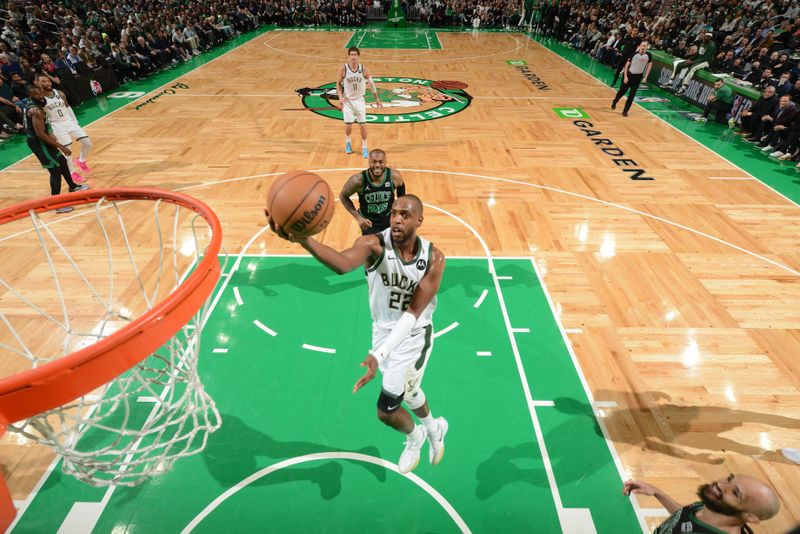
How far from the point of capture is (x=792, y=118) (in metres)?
9.29

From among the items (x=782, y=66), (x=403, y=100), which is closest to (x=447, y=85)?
(x=403, y=100)

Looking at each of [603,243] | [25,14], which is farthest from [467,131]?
[25,14]

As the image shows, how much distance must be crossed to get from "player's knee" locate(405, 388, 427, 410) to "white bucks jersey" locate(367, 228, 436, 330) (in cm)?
52

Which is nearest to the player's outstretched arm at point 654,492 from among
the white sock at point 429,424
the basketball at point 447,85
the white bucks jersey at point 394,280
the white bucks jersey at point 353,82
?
the white sock at point 429,424

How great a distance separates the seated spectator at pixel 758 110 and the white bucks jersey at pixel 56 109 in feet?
45.0

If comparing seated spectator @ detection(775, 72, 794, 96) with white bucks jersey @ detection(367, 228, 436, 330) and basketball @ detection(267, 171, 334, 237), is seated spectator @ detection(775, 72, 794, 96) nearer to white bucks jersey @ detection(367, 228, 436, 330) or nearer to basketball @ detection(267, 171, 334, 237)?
white bucks jersey @ detection(367, 228, 436, 330)

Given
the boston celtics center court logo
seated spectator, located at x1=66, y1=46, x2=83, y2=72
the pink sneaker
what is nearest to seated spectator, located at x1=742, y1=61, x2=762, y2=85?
the boston celtics center court logo

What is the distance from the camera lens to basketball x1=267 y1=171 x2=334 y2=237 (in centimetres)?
259

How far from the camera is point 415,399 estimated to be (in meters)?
3.40

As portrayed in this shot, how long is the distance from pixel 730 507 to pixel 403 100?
487 inches

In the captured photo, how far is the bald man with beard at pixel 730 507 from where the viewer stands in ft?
7.08

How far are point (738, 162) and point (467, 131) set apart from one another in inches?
220

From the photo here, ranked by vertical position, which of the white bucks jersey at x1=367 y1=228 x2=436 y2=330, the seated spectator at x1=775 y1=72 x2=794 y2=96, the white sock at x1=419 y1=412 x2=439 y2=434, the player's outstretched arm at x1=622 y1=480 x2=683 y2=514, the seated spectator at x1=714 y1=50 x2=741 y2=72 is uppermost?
the white bucks jersey at x1=367 y1=228 x2=436 y2=330

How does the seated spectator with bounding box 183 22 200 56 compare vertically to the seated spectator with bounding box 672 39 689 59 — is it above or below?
below
